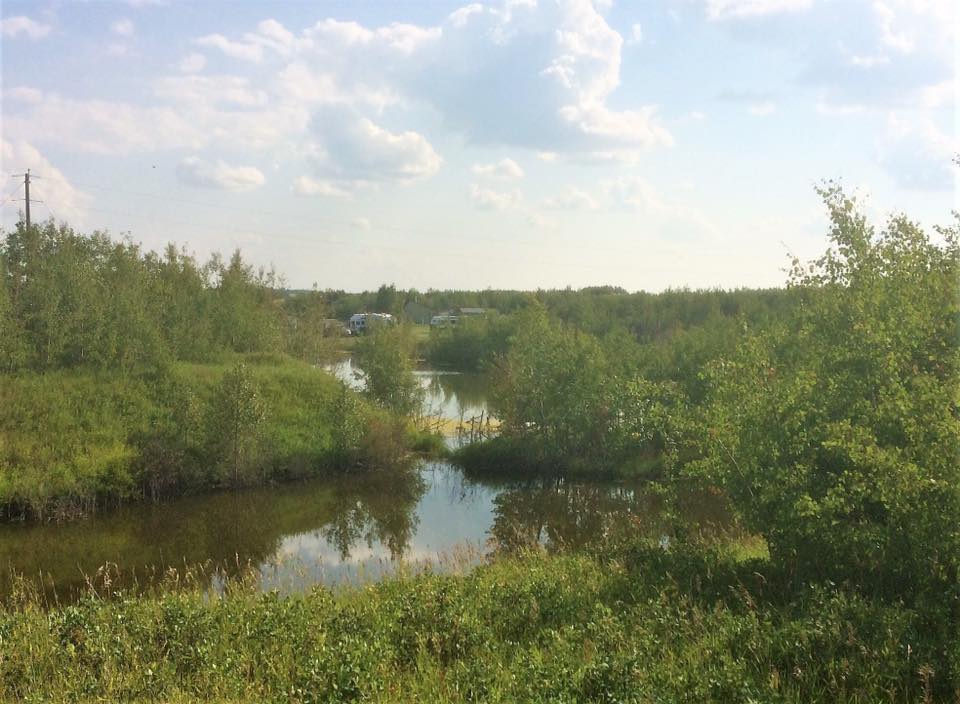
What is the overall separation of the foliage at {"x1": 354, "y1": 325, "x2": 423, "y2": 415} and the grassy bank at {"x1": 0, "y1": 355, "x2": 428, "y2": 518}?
3.22 meters

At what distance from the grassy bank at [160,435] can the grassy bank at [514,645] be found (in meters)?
16.8

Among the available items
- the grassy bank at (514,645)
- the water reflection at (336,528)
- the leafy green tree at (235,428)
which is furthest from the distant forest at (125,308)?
the grassy bank at (514,645)

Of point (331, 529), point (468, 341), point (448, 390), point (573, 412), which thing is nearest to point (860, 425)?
point (331, 529)

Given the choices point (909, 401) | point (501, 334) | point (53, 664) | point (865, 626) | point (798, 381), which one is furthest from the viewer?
point (501, 334)

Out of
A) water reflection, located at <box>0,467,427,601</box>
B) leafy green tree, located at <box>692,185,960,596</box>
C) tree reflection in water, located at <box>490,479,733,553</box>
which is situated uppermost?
leafy green tree, located at <box>692,185,960,596</box>

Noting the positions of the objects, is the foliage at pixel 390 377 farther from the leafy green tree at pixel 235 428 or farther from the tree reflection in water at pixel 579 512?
the tree reflection in water at pixel 579 512

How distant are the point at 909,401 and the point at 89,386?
28.8m

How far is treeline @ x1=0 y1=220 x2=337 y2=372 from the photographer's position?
29.2m

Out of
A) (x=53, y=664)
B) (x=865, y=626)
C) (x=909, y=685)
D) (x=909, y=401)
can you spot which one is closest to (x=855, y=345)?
(x=909, y=401)

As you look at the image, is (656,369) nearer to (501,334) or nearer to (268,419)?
(268,419)

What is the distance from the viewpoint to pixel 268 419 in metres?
31.2

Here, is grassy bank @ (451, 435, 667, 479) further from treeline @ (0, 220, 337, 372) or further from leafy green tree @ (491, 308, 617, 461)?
treeline @ (0, 220, 337, 372)

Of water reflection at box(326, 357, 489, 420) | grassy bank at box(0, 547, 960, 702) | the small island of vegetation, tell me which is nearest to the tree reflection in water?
the small island of vegetation

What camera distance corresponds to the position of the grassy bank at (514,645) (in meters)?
6.91
